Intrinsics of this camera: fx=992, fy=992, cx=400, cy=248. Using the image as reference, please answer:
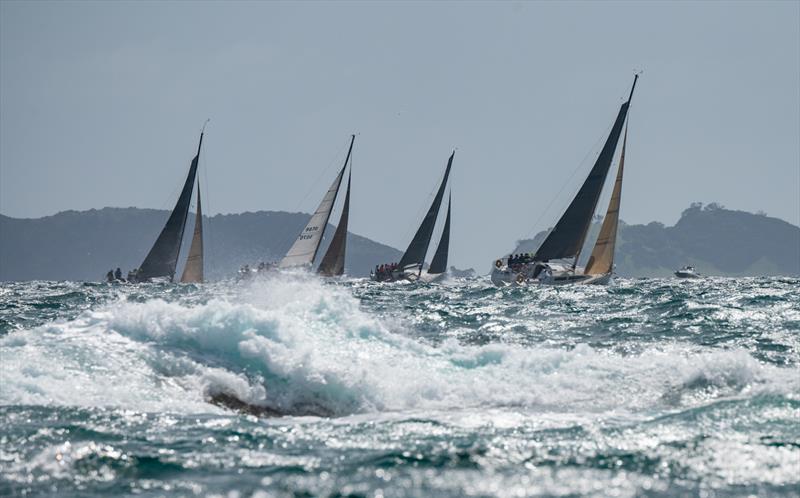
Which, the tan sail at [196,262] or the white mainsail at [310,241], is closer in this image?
the tan sail at [196,262]

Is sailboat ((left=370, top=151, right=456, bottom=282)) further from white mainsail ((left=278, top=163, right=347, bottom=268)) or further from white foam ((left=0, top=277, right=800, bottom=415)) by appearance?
white foam ((left=0, top=277, right=800, bottom=415))

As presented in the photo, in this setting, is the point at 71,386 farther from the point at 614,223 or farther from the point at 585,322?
the point at 614,223

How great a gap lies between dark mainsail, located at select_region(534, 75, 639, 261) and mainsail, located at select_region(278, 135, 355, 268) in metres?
18.2

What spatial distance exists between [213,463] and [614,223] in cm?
4499

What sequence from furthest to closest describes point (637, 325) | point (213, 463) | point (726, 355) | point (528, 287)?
point (528, 287) < point (637, 325) < point (726, 355) < point (213, 463)

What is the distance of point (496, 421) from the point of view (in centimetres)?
1246

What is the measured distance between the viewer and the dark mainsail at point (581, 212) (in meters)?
50.3

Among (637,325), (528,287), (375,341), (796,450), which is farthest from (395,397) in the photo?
(528,287)

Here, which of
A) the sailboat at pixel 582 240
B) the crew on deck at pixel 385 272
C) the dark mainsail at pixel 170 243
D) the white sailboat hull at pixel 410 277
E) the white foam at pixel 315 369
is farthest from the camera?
the crew on deck at pixel 385 272

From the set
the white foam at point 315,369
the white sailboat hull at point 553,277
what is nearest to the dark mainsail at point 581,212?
the white sailboat hull at point 553,277

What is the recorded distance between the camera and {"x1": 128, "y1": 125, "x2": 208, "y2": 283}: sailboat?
215ft

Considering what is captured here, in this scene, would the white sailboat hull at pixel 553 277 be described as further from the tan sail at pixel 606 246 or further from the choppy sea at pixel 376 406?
the choppy sea at pixel 376 406

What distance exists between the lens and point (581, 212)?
51688mm

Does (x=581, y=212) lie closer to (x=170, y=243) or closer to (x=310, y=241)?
(x=310, y=241)
